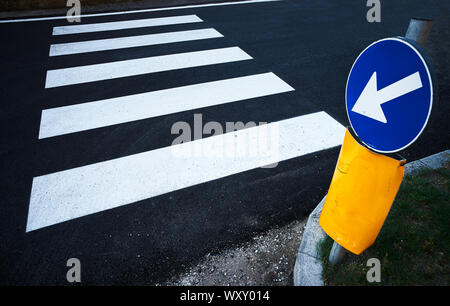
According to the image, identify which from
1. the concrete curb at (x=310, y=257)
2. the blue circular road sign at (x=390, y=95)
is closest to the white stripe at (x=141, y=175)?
the concrete curb at (x=310, y=257)

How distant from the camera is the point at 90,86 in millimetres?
4941

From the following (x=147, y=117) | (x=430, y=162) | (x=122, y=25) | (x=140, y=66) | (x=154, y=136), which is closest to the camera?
(x=430, y=162)

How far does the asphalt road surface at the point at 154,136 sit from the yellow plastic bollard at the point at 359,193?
47 centimetres

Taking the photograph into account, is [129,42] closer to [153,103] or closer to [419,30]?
[153,103]

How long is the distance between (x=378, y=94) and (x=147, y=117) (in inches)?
128

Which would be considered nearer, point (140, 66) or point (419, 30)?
point (419, 30)

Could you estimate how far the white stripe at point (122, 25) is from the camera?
7062mm

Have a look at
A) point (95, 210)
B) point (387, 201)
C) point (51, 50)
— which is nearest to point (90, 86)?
point (51, 50)

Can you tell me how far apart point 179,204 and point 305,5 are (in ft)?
29.0

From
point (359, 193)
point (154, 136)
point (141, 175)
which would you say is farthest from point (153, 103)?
point (359, 193)

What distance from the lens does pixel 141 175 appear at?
3375mm

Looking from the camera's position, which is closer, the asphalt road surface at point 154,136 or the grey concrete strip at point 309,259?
the grey concrete strip at point 309,259

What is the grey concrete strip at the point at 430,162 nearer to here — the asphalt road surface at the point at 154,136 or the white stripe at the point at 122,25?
the asphalt road surface at the point at 154,136

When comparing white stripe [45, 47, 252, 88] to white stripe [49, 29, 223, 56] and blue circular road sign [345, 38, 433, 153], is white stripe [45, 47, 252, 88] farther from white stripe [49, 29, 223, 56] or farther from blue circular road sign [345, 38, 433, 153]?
blue circular road sign [345, 38, 433, 153]
